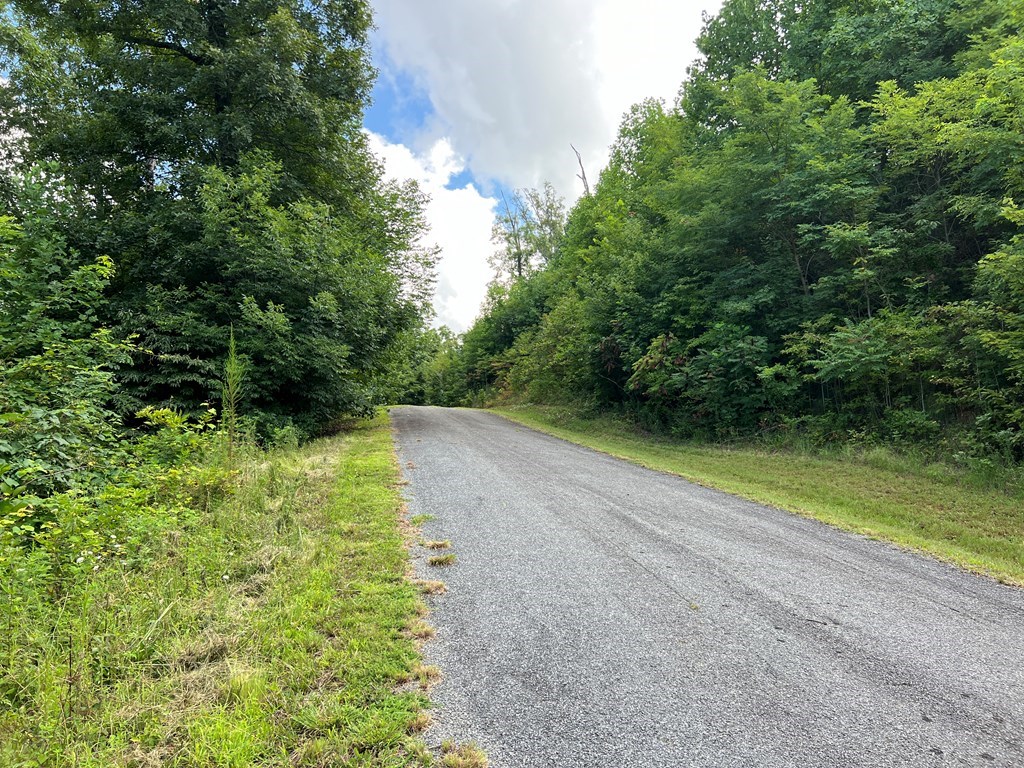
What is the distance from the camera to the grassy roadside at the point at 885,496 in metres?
5.17

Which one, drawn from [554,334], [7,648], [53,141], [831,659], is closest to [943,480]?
[831,659]

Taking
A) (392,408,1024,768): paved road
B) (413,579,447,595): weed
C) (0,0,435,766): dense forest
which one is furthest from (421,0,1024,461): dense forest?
(413,579,447,595): weed

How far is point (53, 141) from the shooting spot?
9367 mm

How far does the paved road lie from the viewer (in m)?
2.18

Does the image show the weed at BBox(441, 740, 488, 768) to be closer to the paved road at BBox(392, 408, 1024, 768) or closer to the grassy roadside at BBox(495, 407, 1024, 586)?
the paved road at BBox(392, 408, 1024, 768)

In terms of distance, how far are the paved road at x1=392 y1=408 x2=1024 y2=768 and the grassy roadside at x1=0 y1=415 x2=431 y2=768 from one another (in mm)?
385

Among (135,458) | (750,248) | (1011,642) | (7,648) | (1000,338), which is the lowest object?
(1011,642)

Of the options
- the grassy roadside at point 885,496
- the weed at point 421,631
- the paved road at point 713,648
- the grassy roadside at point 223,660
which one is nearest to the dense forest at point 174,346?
the grassy roadside at point 223,660

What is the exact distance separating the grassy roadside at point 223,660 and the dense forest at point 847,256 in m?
9.72

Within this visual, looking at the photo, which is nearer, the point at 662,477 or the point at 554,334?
the point at 662,477

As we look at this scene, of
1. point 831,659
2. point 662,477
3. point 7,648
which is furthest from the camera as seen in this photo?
point 662,477

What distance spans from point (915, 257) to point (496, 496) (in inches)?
420

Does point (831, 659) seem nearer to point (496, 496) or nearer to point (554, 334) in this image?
point (496, 496)

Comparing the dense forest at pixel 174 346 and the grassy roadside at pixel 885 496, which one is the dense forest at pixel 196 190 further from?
the grassy roadside at pixel 885 496
